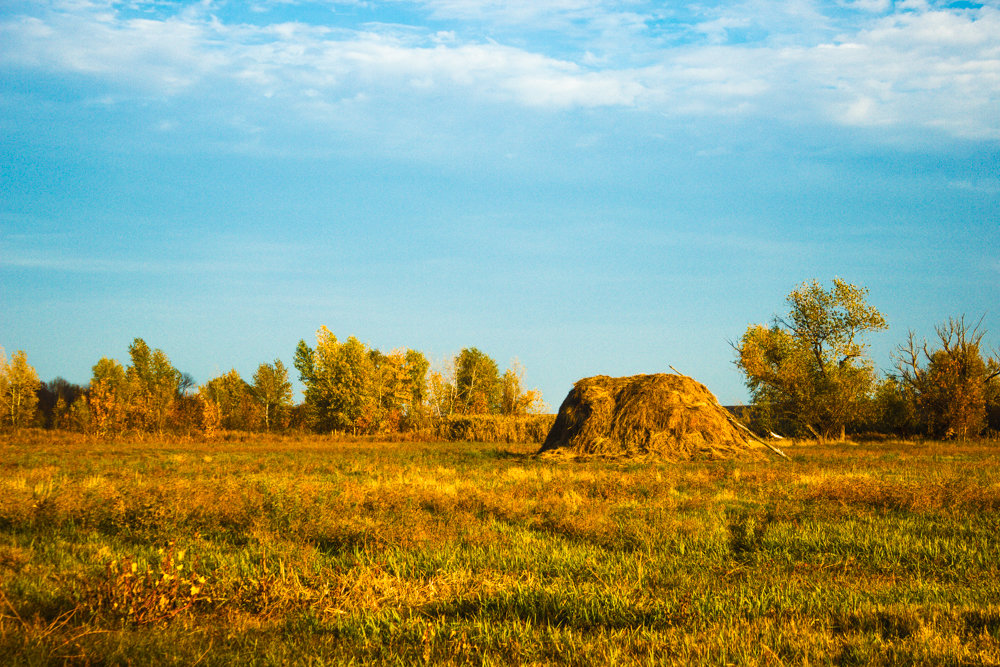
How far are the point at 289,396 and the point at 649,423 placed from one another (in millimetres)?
69746

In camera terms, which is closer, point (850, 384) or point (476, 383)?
point (850, 384)

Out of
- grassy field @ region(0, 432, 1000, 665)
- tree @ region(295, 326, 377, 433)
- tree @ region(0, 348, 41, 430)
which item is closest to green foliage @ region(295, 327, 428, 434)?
tree @ region(295, 326, 377, 433)

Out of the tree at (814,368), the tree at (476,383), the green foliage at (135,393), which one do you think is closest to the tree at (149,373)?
the green foliage at (135,393)

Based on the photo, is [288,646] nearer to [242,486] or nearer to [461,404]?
[242,486]

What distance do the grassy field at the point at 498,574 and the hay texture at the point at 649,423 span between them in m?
9.45

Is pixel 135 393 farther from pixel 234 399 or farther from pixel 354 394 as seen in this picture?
pixel 354 394

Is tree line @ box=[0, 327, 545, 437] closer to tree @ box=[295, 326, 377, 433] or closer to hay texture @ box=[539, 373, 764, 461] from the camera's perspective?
tree @ box=[295, 326, 377, 433]

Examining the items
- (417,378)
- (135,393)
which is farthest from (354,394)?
(135,393)

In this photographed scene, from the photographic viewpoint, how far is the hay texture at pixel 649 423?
2467cm

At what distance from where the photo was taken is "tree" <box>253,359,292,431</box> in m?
84.6

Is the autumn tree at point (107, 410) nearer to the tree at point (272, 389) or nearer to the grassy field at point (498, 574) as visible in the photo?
the tree at point (272, 389)

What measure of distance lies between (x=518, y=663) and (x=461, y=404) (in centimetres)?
7815

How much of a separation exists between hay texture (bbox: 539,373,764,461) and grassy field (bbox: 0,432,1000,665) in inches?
372

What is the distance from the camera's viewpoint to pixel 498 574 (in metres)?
7.66
